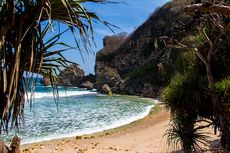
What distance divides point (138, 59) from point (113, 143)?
194 feet

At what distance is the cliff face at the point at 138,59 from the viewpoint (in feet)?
200

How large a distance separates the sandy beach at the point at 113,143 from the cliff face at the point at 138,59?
1420 inches

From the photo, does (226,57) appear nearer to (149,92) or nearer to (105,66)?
(149,92)

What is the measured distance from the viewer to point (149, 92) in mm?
54344

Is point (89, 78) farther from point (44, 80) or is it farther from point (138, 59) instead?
point (44, 80)

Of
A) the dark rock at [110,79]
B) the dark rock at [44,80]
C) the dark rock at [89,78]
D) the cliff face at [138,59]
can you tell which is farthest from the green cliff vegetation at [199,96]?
the dark rock at [89,78]

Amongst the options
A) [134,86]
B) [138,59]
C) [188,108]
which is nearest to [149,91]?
[134,86]

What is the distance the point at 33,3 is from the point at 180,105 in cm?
681

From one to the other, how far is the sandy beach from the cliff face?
118 ft

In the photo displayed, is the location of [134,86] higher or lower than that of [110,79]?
lower

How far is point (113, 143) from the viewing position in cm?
1498

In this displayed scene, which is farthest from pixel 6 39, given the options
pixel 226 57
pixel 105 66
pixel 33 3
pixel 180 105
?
pixel 105 66

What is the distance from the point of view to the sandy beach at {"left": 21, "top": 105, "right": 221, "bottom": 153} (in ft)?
41.3

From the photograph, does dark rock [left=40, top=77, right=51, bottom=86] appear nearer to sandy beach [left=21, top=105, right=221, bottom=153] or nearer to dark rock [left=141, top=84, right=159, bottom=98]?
sandy beach [left=21, top=105, right=221, bottom=153]
